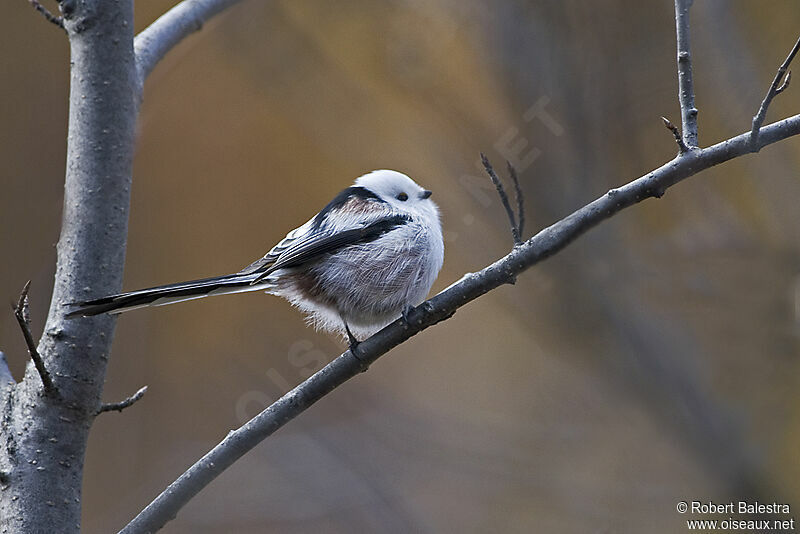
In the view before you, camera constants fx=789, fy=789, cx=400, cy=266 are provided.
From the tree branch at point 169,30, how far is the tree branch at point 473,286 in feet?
2.63

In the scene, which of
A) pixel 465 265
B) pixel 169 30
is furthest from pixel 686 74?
pixel 465 265

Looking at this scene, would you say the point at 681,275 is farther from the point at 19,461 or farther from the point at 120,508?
the point at 120,508

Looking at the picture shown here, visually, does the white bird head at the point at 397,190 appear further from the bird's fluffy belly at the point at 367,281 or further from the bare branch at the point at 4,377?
the bare branch at the point at 4,377

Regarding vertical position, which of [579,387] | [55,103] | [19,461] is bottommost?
[579,387]

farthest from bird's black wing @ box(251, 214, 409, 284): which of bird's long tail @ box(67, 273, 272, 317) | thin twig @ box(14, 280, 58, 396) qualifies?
thin twig @ box(14, 280, 58, 396)

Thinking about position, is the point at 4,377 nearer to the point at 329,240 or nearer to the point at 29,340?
the point at 29,340

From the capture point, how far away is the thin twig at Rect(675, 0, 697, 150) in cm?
122

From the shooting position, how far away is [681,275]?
2051 mm

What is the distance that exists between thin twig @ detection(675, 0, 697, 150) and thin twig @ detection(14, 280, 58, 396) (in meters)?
1.04

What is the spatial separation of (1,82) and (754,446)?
3.23 metres

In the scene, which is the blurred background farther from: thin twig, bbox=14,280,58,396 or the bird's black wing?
thin twig, bbox=14,280,58,396

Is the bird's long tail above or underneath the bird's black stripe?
underneath

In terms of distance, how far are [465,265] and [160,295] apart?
5.81 feet

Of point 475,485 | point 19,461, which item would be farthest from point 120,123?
point 475,485
